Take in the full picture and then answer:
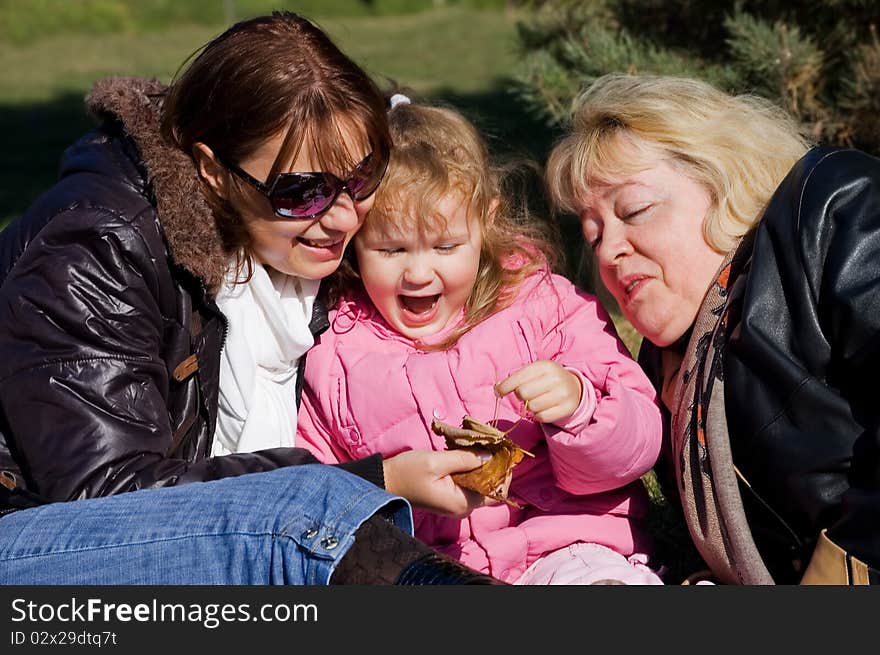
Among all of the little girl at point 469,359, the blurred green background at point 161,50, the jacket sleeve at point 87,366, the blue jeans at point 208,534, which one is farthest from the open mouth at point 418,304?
the blurred green background at point 161,50

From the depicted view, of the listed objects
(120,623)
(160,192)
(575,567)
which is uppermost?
(160,192)

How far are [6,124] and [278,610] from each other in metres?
11.5

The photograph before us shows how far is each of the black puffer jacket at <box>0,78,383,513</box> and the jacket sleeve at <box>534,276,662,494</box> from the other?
1.54 ft

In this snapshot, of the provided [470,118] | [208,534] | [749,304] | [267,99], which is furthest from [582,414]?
[470,118]

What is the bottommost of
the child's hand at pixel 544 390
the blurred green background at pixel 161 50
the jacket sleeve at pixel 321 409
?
the blurred green background at pixel 161 50

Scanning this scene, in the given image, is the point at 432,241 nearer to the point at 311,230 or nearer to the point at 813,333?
the point at 311,230

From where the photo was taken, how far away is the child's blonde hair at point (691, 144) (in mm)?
2617

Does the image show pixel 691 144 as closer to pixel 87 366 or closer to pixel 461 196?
pixel 461 196

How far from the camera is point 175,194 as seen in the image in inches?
101

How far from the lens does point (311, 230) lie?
2.74 m

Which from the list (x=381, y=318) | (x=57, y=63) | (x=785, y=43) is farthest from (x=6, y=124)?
(x=381, y=318)

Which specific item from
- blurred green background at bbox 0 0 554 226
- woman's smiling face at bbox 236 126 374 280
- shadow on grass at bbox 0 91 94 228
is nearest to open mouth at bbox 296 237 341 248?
woman's smiling face at bbox 236 126 374 280

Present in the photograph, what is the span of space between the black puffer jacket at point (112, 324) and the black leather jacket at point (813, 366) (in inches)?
32.7

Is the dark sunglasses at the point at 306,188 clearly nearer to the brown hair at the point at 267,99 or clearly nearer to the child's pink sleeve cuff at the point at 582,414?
the brown hair at the point at 267,99
